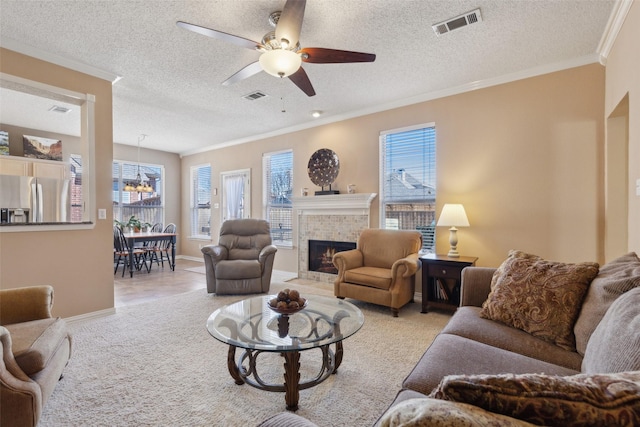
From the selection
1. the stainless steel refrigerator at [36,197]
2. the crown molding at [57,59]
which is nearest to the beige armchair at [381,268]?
the crown molding at [57,59]

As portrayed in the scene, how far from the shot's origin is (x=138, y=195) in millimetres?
7227

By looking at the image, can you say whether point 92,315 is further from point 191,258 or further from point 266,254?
point 191,258

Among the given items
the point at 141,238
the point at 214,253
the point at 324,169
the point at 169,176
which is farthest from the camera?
the point at 169,176

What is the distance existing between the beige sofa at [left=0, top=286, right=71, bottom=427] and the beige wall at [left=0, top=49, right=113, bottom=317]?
126 cm

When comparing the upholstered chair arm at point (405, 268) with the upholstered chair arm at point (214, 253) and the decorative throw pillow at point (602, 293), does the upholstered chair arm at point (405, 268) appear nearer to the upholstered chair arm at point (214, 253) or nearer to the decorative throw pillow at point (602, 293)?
the decorative throw pillow at point (602, 293)

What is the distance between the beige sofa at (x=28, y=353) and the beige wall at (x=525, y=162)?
12.8 ft

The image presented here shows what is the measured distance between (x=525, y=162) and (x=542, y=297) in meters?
2.30

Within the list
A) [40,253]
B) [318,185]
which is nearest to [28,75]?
[40,253]

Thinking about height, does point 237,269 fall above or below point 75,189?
below

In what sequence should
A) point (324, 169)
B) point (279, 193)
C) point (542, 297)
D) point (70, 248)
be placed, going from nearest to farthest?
point (542, 297), point (70, 248), point (324, 169), point (279, 193)

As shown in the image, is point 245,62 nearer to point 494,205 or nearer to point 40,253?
point 40,253

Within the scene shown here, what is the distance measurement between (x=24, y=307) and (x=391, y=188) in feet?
13.3

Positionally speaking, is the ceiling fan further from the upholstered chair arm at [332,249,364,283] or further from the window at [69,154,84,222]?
the window at [69,154,84,222]

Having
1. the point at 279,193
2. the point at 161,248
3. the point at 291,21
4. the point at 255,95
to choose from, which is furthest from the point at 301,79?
the point at 161,248
